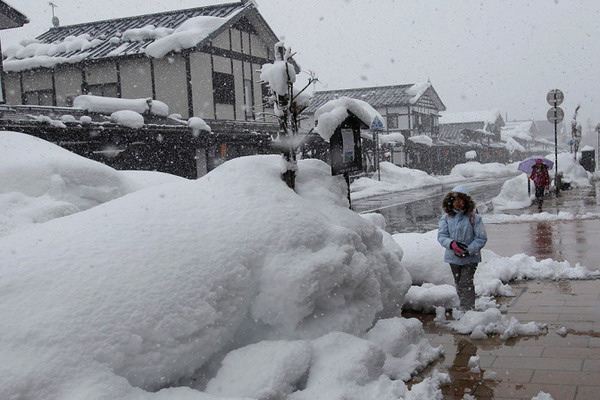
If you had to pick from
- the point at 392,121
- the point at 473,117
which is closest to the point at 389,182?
the point at 392,121

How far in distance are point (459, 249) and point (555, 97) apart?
15.1m

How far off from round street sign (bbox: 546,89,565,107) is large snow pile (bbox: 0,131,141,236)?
14881mm

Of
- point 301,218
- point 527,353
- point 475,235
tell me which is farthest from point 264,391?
point 475,235

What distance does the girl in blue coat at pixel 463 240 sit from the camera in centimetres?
566

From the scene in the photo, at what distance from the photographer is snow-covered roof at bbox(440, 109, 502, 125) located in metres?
62.4

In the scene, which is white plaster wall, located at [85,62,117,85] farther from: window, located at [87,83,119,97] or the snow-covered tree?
the snow-covered tree

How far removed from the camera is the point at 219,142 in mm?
22094

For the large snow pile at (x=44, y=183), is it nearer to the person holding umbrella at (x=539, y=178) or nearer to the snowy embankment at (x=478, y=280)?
the snowy embankment at (x=478, y=280)

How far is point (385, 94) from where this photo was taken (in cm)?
4331

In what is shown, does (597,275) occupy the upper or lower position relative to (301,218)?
lower

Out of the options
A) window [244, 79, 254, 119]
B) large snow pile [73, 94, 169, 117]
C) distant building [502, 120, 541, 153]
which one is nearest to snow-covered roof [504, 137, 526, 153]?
distant building [502, 120, 541, 153]

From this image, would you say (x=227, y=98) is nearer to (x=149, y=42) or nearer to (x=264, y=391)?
(x=149, y=42)

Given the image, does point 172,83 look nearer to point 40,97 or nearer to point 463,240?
point 40,97

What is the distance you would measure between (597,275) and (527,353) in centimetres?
318
